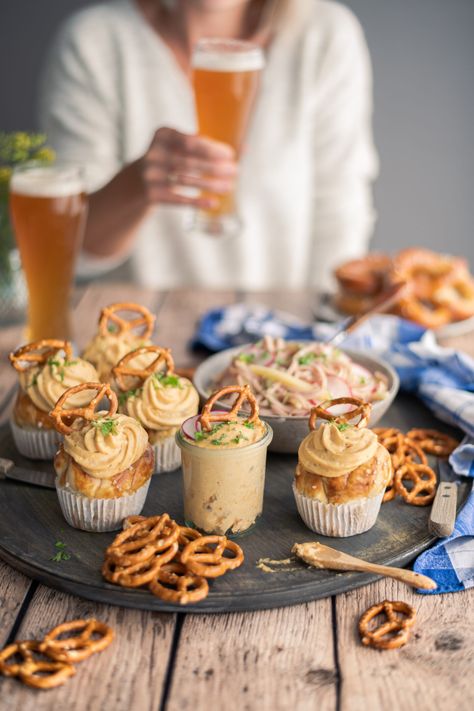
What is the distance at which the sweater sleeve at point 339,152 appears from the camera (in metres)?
4.00

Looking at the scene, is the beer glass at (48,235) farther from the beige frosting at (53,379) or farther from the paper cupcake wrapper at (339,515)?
the paper cupcake wrapper at (339,515)

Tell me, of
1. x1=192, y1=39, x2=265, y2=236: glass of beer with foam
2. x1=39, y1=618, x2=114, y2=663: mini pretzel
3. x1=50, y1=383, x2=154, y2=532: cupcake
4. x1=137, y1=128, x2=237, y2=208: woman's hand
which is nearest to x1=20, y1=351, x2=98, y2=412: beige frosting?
x1=50, y1=383, x2=154, y2=532: cupcake

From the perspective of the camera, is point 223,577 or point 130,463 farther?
point 130,463

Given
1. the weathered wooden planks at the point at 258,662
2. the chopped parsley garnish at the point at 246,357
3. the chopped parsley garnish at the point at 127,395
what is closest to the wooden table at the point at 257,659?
the weathered wooden planks at the point at 258,662

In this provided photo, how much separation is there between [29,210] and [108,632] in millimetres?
1370

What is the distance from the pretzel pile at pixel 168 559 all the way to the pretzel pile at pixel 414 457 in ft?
1.37

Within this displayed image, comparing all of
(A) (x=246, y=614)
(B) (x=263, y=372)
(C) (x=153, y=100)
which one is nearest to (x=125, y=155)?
(C) (x=153, y=100)

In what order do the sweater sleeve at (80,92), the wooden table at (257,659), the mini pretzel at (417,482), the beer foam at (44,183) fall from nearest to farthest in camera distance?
the wooden table at (257,659) → the mini pretzel at (417,482) → the beer foam at (44,183) → the sweater sleeve at (80,92)

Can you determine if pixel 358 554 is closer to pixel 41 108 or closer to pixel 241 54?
pixel 241 54

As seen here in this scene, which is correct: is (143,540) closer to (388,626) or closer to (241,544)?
(241,544)

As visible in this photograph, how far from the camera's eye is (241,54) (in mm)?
2557

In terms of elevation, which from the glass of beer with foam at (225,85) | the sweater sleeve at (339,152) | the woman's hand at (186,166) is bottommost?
the sweater sleeve at (339,152)

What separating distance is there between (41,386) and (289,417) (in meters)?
0.54

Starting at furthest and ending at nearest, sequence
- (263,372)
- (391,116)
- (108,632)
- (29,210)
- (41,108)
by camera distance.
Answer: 1. (391,116)
2. (41,108)
3. (29,210)
4. (263,372)
5. (108,632)
